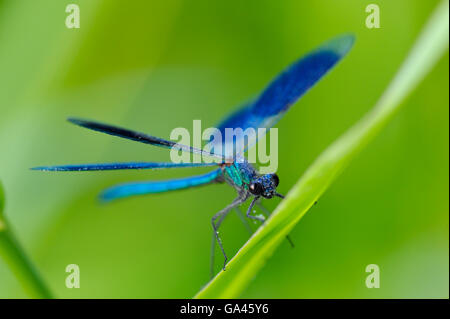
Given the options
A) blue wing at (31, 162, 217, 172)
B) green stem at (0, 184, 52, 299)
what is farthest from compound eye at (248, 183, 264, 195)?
green stem at (0, 184, 52, 299)

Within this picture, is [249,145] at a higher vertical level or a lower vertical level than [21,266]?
higher

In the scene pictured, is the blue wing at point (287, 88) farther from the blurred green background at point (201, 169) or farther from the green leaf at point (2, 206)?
the green leaf at point (2, 206)

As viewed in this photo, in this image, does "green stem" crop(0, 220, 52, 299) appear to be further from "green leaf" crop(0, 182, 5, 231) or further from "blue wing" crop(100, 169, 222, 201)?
"blue wing" crop(100, 169, 222, 201)

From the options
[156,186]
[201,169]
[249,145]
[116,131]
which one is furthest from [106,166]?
[201,169]

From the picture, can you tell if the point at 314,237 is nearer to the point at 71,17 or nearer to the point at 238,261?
the point at 238,261

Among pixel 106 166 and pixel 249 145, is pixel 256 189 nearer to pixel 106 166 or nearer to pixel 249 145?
pixel 249 145

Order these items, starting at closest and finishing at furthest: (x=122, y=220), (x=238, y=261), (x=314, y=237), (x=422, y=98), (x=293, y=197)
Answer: (x=293, y=197)
(x=238, y=261)
(x=314, y=237)
(x=422, y=98)
(x=122, y=220)
